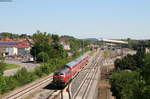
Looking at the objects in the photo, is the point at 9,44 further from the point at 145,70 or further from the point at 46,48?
the point at 145,70

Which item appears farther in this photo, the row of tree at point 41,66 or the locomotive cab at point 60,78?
the row of tree at point 41,66

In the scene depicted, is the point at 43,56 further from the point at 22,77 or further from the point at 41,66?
the point at 22,77

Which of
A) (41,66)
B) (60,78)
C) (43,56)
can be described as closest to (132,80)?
(60,78)

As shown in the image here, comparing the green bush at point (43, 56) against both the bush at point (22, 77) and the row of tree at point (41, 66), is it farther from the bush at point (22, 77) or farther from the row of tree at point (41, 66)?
the bush at point (22, 77)

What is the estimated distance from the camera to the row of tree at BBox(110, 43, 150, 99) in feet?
42.0

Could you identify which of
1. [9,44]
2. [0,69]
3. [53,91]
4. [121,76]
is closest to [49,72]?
[0,69]

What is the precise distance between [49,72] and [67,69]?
2081 centimetres

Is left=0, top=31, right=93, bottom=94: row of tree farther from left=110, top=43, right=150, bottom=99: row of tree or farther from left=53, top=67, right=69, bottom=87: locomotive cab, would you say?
left=110, top=43, right=150, bottom=99: row of tree

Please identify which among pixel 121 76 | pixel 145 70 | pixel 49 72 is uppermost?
pixel 145 70

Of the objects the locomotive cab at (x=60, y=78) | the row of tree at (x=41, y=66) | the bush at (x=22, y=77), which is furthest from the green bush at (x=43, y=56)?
the locomotive cab at (x=60, y=78)

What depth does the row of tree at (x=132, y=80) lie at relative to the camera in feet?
42.0

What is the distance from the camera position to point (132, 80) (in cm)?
2228

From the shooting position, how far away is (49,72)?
58094 millimetres

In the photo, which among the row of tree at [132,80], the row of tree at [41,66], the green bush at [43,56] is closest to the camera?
the row of tree at [132,80]
